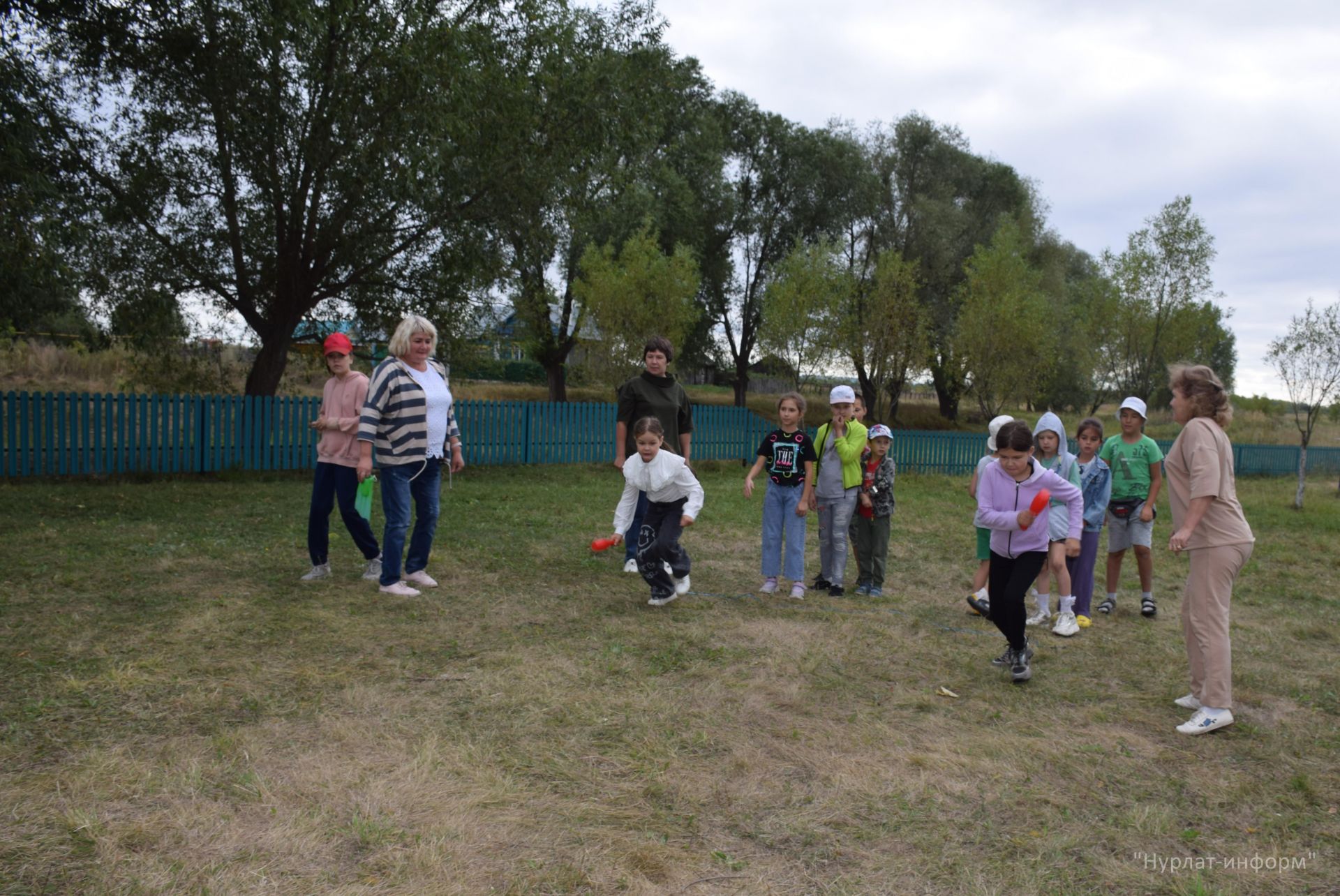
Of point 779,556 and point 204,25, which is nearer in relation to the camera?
point 779,556

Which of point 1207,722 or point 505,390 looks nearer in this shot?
point 1207,722

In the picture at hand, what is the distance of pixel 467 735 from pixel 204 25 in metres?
12.2

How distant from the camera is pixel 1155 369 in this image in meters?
27.8

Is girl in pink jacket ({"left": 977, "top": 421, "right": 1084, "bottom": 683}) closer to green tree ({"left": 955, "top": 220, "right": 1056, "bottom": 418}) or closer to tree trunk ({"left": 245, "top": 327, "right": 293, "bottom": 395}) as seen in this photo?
tree trunk ({"left": 245, "top": 327, "right": 293, "bottom": 395})

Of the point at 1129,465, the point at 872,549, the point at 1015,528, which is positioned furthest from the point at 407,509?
the point at 1129,465

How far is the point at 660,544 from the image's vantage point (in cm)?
654

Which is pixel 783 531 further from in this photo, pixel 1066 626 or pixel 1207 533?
pixel 1207 533

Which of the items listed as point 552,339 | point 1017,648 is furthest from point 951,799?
point 552,339

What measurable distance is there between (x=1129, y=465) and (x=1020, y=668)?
114 inches

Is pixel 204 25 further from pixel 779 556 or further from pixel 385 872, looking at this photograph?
pixel 385 872

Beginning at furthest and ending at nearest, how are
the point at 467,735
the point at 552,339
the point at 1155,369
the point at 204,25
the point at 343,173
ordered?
the point at 552,339
the point at 1155,369
the point at 343,173
the point at 204,25
the point at 467,735

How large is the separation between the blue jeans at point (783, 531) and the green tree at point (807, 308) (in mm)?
20382

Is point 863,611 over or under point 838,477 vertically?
under

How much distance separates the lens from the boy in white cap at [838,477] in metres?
7.18
